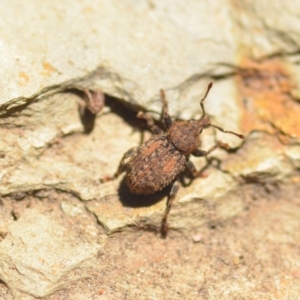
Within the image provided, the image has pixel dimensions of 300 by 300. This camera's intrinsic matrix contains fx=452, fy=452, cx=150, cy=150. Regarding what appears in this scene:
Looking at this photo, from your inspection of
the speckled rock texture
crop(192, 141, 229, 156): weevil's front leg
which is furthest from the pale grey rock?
crop(192, 141, 229, 156): weevil's front leg

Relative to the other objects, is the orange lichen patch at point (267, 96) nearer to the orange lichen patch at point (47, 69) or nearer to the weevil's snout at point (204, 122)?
the weevil's snout at point (204, 122)

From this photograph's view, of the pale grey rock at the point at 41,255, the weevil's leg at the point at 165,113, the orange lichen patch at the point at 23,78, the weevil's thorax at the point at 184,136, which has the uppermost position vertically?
the orange lichen patch at the point at 23,78

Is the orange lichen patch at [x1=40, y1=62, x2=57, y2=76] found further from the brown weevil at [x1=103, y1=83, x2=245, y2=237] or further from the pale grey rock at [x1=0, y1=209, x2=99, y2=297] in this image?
the pale grey rock at [x1=0, y1=209, x2=99, y2=297]

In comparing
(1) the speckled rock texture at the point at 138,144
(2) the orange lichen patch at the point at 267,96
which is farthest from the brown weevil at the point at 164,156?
(2) the orange lichen patch at the point at 267,96

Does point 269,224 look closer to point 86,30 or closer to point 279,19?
point 279,19

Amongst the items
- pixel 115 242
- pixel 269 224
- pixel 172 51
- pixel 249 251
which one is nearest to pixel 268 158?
pixel 269 224

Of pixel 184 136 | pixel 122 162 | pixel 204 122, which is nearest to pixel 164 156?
pixel 184 136

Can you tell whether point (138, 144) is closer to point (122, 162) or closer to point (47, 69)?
point (122, 162)

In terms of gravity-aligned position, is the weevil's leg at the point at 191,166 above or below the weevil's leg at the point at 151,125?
below
